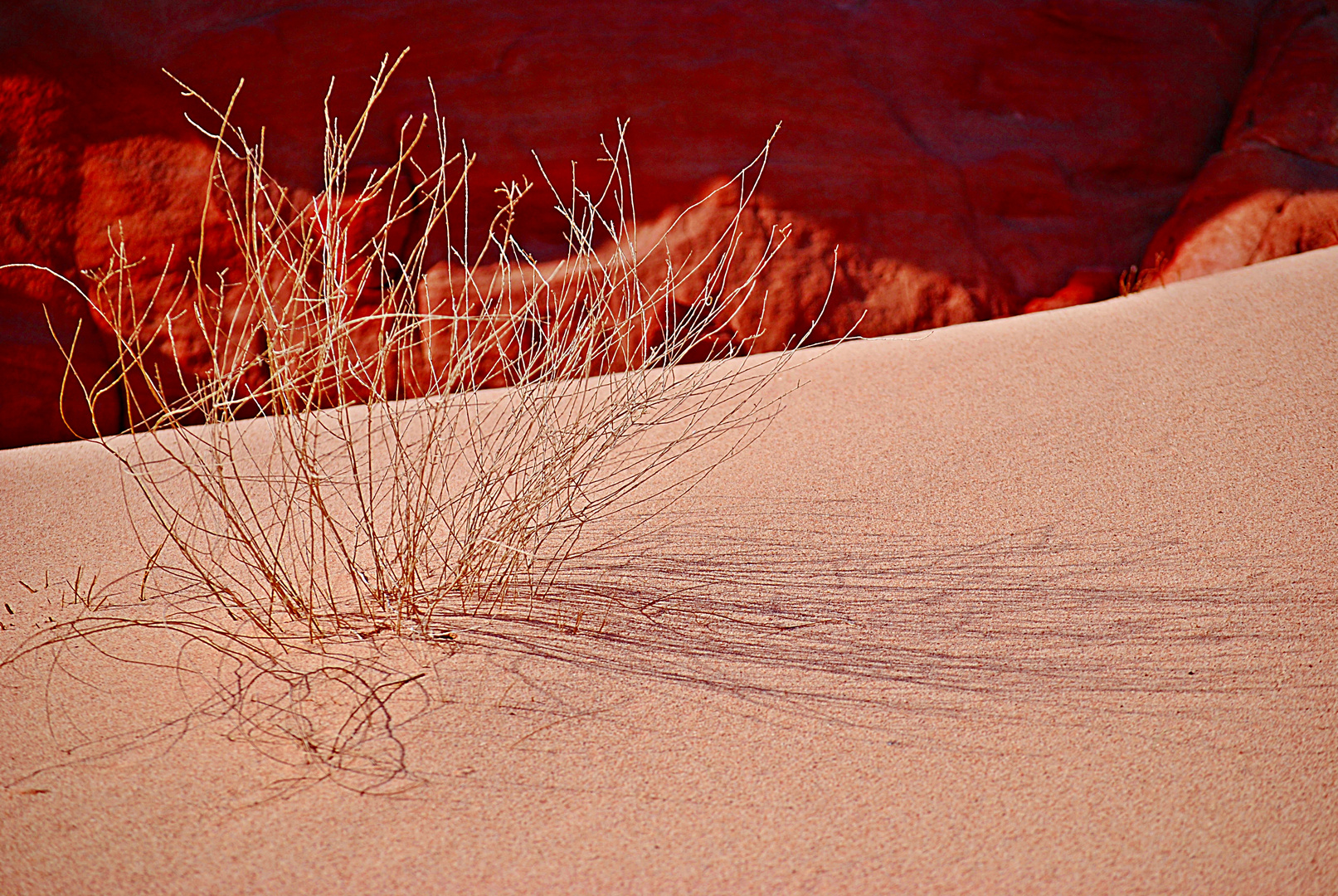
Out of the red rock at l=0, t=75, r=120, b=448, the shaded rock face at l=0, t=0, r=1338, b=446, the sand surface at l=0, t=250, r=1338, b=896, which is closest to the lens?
the sand surface at l=0, t=250, r=1338, b=896

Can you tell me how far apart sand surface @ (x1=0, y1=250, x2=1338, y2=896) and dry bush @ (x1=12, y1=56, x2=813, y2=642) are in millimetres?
200

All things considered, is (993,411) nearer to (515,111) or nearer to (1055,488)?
(1055,488)

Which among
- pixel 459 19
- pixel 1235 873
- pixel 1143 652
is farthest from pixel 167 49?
pixel 1235 873

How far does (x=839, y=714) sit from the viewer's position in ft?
5.70

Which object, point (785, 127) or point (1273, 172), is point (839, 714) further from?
point (1273, 172)

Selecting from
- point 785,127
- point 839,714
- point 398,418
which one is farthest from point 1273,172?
point 398,418

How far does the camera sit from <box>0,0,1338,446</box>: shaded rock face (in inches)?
156

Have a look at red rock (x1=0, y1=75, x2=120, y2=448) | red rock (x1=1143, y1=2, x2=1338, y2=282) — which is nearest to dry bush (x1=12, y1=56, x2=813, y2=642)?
red rock (x1=0, y1=75, x2=120, y2=448)

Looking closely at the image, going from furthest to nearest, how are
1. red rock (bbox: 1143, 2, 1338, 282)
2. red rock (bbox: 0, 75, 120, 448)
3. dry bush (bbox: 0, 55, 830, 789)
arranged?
red rock (bbox: 1143, 2, 1338, 282) → red rock (bbox: 0, 75, 120, 448) → dry bush (bbox: 0, 55, 830, 789)

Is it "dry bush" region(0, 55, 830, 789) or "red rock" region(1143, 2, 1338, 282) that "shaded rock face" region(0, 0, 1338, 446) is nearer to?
"red rock" region(1143, 2, 1338, 282)

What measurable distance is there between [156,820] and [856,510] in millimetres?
A: 1624

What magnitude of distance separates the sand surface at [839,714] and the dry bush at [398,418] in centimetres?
20

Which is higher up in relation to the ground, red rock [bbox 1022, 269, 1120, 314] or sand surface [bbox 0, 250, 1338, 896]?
sand surface [bbox 0, 250, 1338, 896]

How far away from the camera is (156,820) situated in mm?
1508
